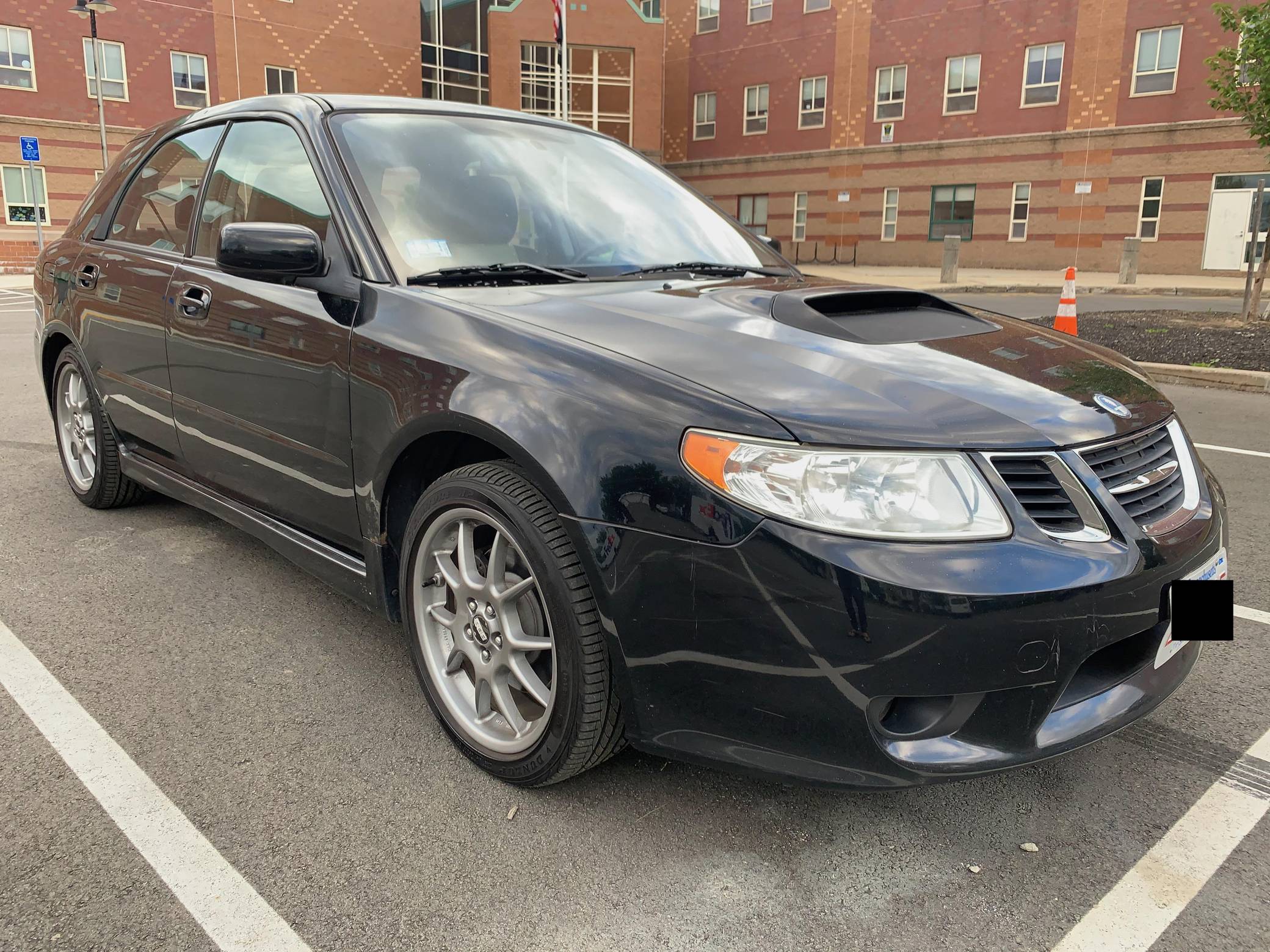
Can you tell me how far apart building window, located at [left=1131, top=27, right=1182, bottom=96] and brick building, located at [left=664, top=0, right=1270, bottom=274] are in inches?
1.6

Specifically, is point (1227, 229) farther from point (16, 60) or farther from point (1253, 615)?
point (16, 60)

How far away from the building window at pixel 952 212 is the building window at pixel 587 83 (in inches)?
461

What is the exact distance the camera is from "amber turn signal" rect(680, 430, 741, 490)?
192 centimetres

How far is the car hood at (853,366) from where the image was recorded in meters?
1.96

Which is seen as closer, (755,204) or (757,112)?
(757,112)

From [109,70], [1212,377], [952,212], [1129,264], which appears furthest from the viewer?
[952,212]

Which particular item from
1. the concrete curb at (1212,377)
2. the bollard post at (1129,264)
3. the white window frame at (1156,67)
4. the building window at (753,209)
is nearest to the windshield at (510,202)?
the concrete curb at (1212,377)

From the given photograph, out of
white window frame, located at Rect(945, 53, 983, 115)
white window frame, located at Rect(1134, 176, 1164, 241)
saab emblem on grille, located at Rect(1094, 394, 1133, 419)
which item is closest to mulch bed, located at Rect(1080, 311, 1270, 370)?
saab emblem on grille, located at Rect(1094, 394, 1133, 419)

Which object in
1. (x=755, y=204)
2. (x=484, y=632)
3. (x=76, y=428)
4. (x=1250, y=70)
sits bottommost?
(x=484, y=632)

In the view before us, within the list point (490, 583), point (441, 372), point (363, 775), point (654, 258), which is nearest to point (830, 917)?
point (490, 583)

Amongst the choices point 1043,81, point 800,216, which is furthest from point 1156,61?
point 800,216

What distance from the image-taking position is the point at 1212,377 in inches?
347

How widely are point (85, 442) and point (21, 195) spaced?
34.5m

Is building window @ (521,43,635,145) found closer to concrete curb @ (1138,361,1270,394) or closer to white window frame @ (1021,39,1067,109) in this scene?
white window frame @ (1021,39,1067,109)
